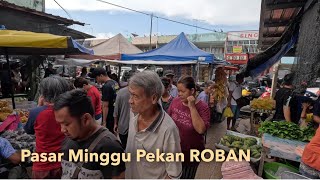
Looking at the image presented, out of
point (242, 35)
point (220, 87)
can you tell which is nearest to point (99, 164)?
point (220, 87)

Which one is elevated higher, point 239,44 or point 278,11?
point 239,44

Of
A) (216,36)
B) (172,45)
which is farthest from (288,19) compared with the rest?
(216,36)

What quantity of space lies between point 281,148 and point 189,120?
5.29 ft

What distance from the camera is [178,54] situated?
29.9 feet

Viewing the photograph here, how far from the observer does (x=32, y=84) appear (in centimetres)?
887

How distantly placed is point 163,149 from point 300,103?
162 inches

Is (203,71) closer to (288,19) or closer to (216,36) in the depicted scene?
(288,19)

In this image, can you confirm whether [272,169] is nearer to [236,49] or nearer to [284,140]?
[284,140]

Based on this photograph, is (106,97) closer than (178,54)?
Yes

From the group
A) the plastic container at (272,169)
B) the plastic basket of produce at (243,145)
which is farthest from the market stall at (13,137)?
the plastic container at (272,169)

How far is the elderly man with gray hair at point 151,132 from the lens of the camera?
72.6 inches

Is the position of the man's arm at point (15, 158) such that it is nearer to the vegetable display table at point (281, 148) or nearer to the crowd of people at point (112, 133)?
the crowd of people at point (112, 133)

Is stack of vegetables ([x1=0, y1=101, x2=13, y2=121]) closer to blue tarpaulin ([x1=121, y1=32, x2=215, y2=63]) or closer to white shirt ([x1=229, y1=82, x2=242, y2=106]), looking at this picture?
blue tarpaulin ([x1=121, y1=32, x2=215, y2=63])

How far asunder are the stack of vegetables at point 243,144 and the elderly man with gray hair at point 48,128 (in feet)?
8.51
